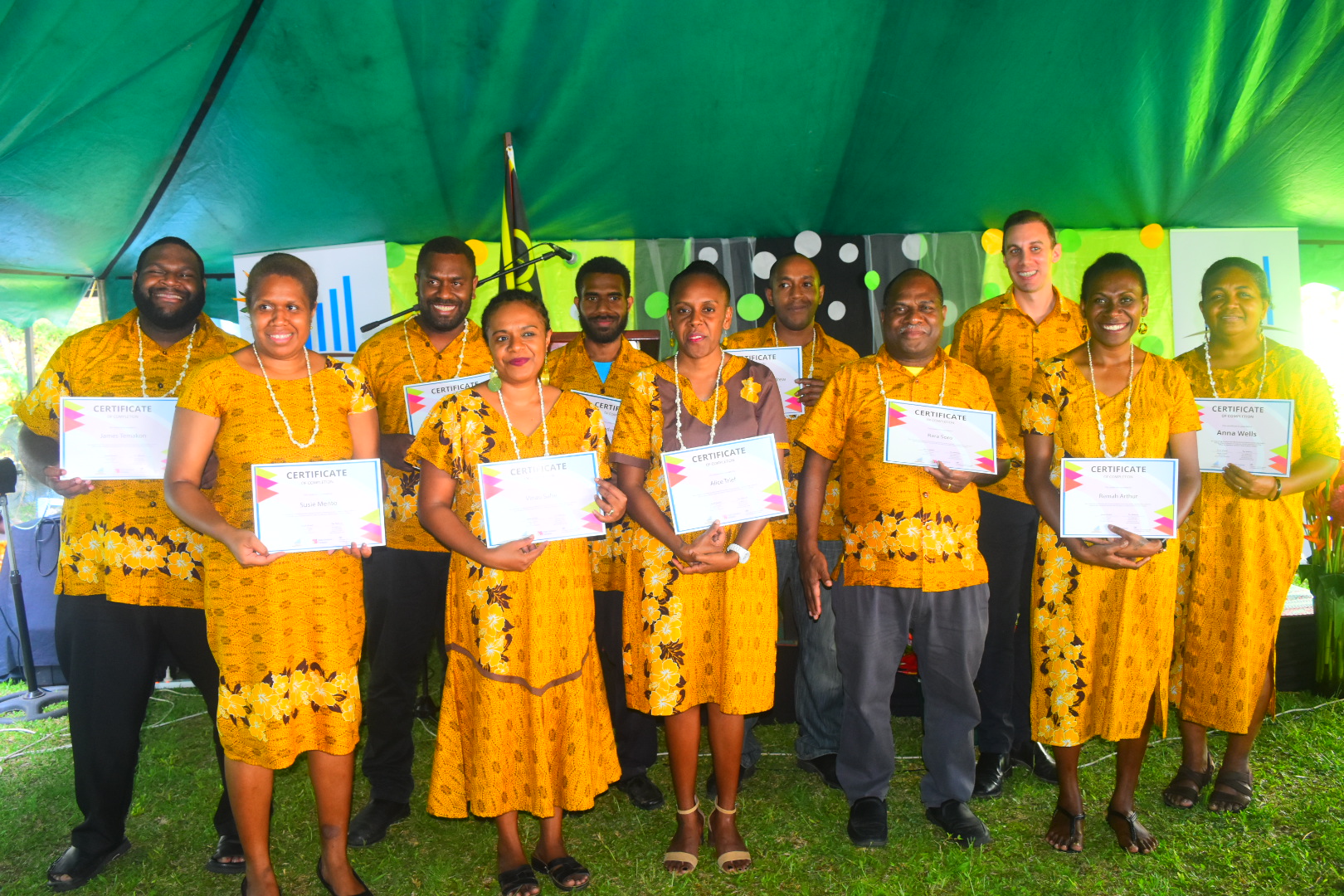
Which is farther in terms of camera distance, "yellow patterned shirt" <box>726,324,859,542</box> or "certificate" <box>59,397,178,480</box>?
"yellow patterned shirt" <box>726,324,859,542</box>

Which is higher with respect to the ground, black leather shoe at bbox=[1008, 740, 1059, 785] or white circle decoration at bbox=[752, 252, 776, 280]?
white circle decoration at bbox=[752, 252, 776, 280]

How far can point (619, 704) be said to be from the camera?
373 centimetres

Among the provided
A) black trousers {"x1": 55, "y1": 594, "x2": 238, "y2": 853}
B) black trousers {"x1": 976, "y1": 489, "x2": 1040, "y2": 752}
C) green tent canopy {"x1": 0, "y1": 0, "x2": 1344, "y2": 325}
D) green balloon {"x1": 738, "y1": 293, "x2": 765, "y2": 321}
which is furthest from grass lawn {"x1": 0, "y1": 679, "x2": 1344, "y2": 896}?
green balloon {"x1": 738, "y1": 293, "x2": 765, "y2": 321}

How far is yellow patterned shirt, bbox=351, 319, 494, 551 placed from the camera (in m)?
3.39

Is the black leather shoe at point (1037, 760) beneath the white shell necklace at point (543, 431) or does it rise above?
beneath

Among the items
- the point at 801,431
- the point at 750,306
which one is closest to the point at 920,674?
the point at 801,431

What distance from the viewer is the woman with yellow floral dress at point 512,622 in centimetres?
270

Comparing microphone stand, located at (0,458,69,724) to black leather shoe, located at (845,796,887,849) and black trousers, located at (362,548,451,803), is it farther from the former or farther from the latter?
black leather shoe, located at (845,796,887,849)

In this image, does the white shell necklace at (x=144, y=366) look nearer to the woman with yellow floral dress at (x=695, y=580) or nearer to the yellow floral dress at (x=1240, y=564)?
the woman with yellow floral dress at (x=695, y=580)

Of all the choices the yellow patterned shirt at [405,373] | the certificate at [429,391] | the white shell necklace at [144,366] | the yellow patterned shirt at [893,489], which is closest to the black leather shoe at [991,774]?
the yellow patterned shirt at [893,489]

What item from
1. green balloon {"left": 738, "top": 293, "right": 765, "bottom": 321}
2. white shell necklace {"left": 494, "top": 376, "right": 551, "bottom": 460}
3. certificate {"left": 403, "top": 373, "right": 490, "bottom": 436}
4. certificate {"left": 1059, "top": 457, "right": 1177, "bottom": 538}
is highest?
green balloon {"left": 738, "top": 293, "right": 765, "bottom": 321}

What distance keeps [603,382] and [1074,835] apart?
104 inches

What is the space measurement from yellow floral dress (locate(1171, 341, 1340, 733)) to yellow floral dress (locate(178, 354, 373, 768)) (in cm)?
328

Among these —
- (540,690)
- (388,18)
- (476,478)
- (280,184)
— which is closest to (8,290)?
(280,184)
